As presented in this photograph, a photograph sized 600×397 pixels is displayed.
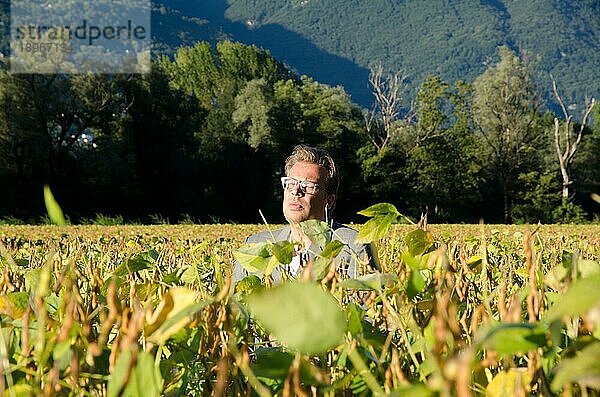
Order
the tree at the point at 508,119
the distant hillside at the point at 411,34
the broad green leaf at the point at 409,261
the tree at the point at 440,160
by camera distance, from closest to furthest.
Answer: the broad green leaf at the point at 409,261, the tree at the point at 440,160, the tree at the point at 508,119, the distant hillside at the point at 411,34

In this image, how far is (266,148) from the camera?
101 feet

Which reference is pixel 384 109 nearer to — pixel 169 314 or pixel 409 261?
pixel 409 261

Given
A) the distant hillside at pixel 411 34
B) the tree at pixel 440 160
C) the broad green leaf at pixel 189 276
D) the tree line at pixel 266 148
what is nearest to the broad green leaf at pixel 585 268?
the broad green leaf at pixel 189 276

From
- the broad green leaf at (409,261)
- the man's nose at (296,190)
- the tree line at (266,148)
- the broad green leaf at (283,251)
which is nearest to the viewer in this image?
the broad green leaf at (409,261)

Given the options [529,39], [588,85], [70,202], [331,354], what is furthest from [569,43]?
[331,354]

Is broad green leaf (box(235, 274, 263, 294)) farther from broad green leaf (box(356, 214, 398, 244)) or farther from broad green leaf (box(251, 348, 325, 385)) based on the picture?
broad green leaf (box(251, 348, 325, 385))

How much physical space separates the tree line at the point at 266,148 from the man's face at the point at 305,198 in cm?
2207

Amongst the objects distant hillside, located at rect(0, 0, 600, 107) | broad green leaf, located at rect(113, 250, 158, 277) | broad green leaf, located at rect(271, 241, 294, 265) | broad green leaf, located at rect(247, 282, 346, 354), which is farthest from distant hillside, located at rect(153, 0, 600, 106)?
broad green leaf, located at rect(247, 282, 346, 354)

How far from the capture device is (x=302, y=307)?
0.48 m

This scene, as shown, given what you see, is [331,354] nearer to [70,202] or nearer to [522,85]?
[70,202]

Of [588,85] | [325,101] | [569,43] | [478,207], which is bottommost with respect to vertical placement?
[478,207]

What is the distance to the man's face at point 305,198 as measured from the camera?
302 centimetres

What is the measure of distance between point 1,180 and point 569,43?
169 meters

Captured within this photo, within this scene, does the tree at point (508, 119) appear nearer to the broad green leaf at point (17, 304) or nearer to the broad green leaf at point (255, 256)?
the broad green leaf at point (255, 256)
